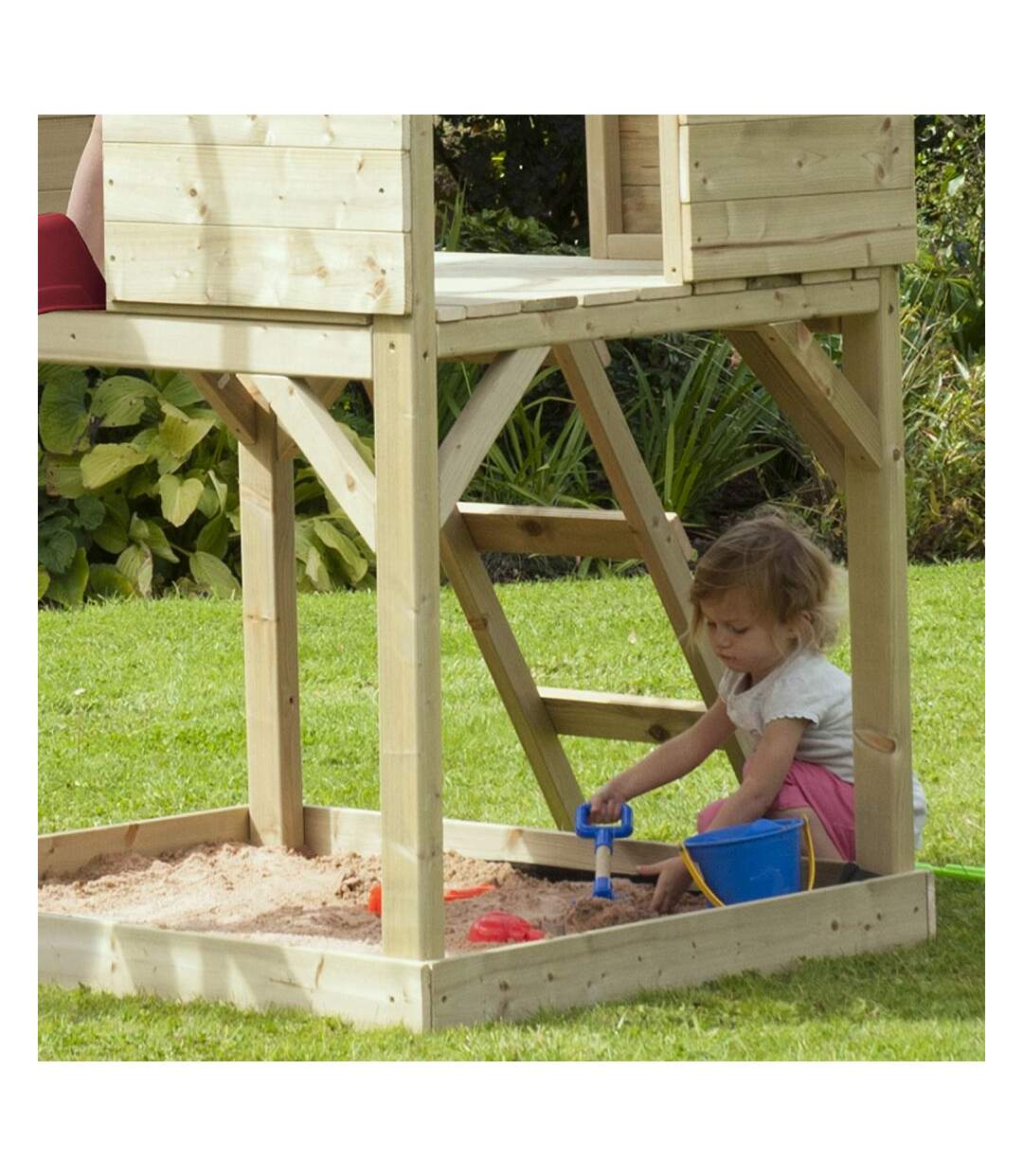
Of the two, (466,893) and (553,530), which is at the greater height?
(553,530)

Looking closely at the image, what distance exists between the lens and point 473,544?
6.12m

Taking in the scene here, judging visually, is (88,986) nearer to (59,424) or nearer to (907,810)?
(907,810)

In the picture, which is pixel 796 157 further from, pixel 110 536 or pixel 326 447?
pixel 110 536

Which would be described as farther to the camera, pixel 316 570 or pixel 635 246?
pixel 316 570

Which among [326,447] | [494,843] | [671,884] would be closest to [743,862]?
[671,884]

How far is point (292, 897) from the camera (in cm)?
562

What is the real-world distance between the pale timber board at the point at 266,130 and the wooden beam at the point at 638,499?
148 cm

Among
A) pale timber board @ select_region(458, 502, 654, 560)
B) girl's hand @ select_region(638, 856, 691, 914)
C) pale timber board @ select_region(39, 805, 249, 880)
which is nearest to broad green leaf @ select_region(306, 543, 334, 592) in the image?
pale timber board @ select_region(39, 805, 249, 880)

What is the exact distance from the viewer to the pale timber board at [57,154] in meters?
6.18

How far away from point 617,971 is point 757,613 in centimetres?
112

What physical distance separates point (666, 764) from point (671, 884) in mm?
469

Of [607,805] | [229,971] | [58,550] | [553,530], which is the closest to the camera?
[229,971]

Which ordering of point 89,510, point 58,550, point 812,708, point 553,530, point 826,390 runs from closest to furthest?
point 826,390, point 812,708, point 553,530, point 58,550, point 89,510

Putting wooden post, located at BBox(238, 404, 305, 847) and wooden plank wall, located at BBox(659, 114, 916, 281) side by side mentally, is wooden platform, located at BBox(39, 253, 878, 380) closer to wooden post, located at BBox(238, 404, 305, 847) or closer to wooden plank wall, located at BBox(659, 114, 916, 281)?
wooden plank wall, located at BBox(659, 114, 916, 281)
